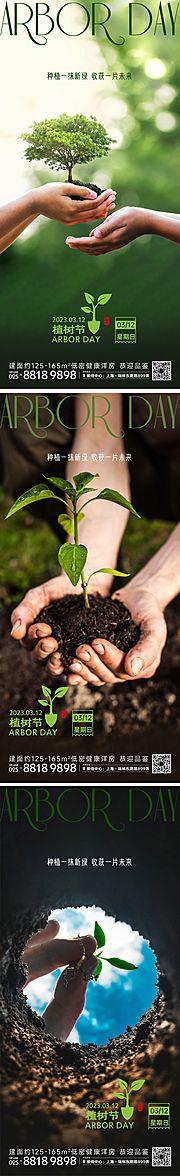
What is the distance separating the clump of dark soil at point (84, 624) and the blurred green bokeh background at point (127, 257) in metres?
0.39

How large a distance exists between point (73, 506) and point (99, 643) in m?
0.23

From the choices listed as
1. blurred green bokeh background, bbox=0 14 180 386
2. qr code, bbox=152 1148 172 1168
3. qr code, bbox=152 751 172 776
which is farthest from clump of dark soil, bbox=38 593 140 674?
qr code, bbox=152 1148 172 1168

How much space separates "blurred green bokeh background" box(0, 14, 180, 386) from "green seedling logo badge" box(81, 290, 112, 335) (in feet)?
0.04

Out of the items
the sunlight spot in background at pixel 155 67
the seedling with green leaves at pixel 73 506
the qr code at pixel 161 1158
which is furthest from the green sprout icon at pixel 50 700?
the sunlight spot in background at pixel 155 67

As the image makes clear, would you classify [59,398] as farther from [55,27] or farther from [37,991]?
[37,991]

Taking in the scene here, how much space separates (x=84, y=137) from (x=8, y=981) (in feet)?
4.40

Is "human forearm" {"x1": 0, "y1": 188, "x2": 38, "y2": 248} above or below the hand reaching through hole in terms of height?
above

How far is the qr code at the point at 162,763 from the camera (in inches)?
55.6

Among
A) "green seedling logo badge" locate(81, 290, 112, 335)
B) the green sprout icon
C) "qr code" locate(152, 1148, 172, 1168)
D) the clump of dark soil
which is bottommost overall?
"qr code" locate(152, 1148, 172, 1168)

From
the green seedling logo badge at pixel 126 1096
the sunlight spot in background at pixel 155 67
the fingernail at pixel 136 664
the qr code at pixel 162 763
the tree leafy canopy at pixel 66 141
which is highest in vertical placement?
the sunlight spot in background at pixel 155 67

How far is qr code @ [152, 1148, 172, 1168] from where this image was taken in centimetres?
137

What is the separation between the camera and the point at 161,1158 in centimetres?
137

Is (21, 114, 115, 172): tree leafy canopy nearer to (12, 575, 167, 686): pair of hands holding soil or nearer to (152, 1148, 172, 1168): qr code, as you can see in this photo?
(12, 575, 167, 686): pair of hands holding soil

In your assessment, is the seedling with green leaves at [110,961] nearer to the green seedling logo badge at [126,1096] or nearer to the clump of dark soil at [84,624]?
the green seedling logo badge at [126,1096]
